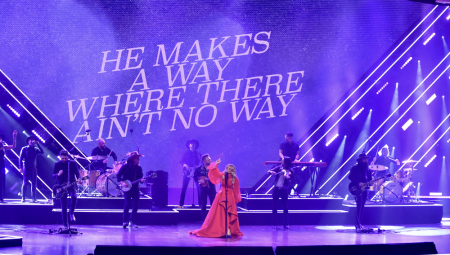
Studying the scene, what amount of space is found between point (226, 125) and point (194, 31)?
2980mm

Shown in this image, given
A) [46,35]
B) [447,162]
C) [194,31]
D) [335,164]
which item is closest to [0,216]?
[46,35]

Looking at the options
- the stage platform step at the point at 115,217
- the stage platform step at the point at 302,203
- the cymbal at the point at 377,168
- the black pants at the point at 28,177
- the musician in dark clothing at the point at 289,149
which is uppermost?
the musician in dark clothing at the point at 289,149

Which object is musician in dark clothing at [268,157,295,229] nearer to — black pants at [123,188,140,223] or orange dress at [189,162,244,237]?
orange dress at [189,162,244,237]

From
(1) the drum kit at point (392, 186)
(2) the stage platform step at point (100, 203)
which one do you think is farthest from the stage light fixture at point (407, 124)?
(2) the stage platform step at point (100, 203)

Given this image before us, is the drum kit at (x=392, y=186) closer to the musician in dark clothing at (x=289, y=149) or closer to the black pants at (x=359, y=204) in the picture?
the black pants at (x=359, y=204)

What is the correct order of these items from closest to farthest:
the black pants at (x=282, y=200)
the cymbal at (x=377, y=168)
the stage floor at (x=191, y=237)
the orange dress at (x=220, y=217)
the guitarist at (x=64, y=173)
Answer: the stage floor at (x=191, y=237)
the orange dress at (x=220, y=217)
the guitarist at (x=64, y=173)
the black pants at (x=282, y=200)
the cymbal at (x=377, y=168)

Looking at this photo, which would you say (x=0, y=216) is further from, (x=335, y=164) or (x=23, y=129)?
(x=335, y=164)

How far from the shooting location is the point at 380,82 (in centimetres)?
1388

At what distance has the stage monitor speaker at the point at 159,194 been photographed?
11.3 metres

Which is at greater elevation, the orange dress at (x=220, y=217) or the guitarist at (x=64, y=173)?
the guitarist at (x=64, y=173)

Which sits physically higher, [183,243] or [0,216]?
[0,216]

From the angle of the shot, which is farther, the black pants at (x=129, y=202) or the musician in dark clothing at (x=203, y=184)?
the musician in dark clothing at (x=203, y=184)

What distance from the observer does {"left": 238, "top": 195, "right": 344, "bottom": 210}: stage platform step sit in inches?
440

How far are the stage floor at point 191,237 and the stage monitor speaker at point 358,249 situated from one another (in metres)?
2.04
